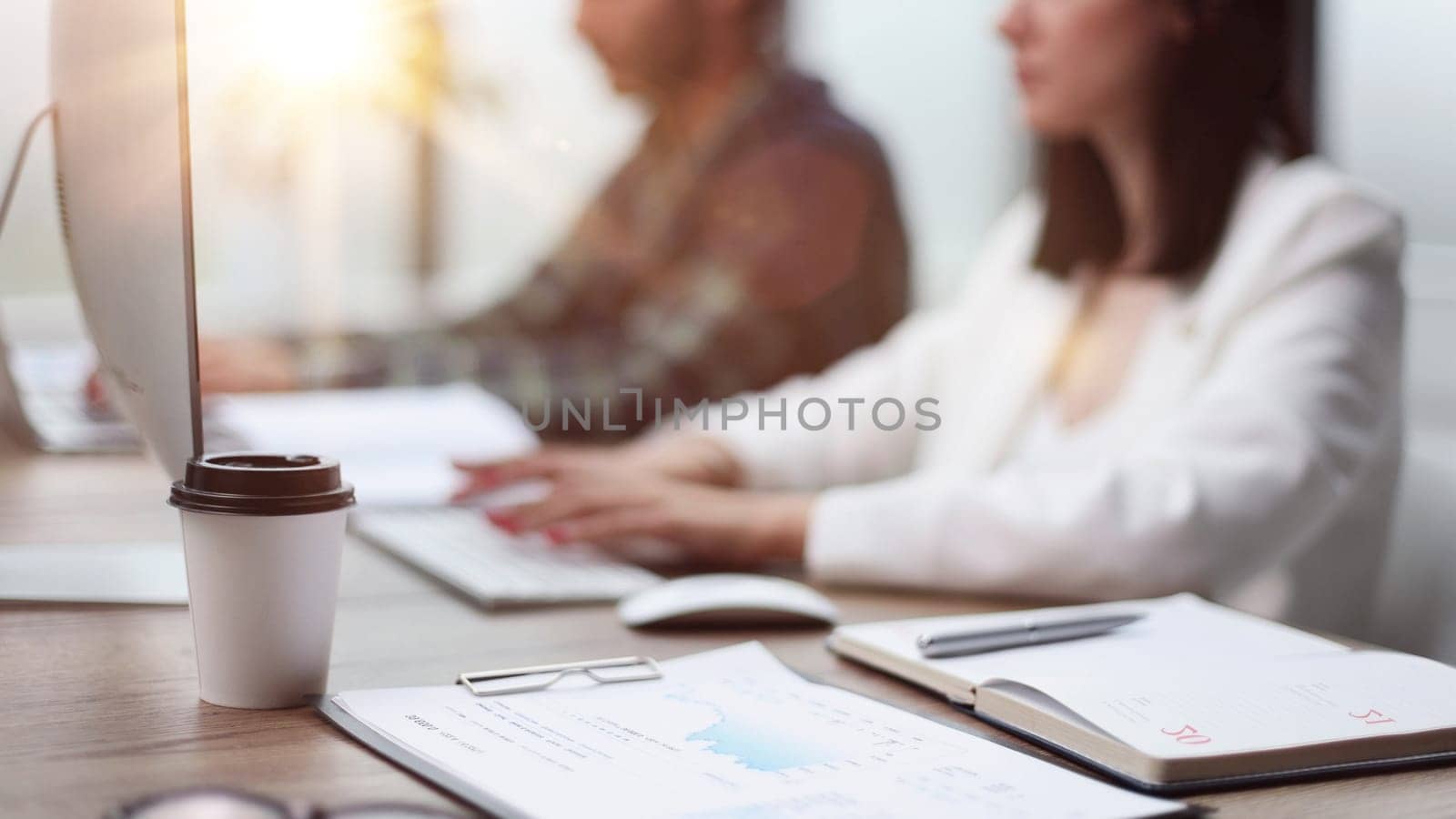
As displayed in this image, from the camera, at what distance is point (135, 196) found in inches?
31.2

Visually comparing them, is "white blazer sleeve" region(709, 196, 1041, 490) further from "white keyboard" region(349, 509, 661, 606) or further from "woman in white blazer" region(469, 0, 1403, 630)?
"white keyboard" region(349, 509, 661, 606)

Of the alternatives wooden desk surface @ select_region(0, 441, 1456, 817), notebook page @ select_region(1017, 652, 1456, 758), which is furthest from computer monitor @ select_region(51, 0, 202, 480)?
notebook page @ select_region(1017, 652, 1456, 758)

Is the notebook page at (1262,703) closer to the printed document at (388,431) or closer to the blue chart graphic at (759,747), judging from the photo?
the blue chart graphic at (759,747)

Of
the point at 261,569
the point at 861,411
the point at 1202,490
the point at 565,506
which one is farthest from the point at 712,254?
the point at 261,569

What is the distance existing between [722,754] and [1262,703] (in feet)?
0.85

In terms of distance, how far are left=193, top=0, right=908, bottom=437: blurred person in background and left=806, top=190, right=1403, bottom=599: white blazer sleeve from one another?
0.80 meters

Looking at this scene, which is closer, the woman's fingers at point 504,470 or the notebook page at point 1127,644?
the notebook page at point 1127,644

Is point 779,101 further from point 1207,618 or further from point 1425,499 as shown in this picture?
point 1207,618

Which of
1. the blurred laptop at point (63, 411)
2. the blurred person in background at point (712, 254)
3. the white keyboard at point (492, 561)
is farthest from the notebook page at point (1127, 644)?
the blurred person in background at point (712, 254)

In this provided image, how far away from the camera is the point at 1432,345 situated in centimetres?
159

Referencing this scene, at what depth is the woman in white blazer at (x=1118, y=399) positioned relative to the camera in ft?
3.26

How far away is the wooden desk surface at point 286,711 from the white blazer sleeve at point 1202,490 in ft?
0.14

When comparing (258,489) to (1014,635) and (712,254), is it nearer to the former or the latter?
(1014,635)

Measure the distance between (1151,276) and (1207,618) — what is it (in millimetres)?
659
